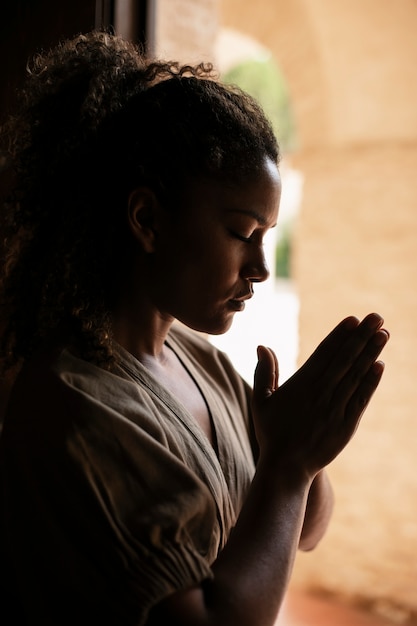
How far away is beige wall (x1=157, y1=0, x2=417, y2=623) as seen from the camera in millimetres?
5358

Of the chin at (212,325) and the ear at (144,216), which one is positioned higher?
the ear at (144,216)

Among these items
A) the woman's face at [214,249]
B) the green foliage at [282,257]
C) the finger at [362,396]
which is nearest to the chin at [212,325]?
the woman's face at [214,249]

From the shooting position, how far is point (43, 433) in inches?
41.9

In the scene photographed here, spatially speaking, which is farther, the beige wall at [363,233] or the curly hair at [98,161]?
the beige wall at [363,233]

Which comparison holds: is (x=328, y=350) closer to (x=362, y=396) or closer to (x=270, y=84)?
(x=362, y=396)

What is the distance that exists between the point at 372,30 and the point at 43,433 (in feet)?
15.6

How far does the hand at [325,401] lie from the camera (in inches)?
44.3

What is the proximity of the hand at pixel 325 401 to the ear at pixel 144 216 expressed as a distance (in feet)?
1.02

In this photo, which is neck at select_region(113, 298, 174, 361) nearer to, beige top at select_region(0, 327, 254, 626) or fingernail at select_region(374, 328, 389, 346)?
beige top at select_region(0, 327, 254, 626)

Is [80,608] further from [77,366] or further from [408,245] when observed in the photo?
Answer: [408,245]

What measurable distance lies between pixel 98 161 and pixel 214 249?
23 centimetres

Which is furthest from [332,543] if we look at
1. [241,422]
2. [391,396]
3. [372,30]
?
[241,422]

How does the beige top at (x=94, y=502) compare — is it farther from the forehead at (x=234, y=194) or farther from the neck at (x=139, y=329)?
the forehead at (x=234, y=194)

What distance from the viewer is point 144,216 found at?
1.22 metres
